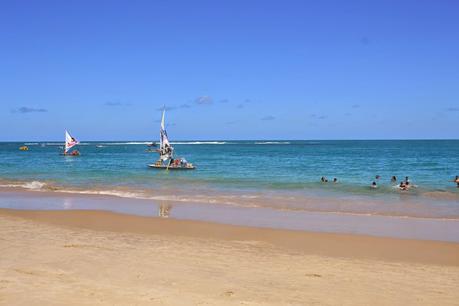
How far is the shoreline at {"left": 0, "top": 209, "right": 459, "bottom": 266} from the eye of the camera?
10781mm

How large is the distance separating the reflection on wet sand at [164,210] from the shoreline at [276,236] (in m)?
0.74

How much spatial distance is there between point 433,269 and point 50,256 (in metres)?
8.07

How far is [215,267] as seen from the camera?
8.98 m

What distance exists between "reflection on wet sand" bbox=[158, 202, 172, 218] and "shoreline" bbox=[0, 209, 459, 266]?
739 mm

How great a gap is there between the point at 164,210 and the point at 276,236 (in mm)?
6373

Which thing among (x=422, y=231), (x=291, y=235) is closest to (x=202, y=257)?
(x=291, y=235)

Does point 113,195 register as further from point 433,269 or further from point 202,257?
point 433,269

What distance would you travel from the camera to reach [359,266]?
9430mm

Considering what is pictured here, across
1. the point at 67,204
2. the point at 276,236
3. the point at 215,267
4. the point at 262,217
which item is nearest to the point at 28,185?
the point at 67,204

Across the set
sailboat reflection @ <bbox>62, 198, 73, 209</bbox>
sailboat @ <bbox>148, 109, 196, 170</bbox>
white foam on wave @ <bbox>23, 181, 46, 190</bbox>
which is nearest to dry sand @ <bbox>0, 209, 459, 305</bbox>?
sailboat reflection @ <bbox>62, 198, 73, 209</bbox>

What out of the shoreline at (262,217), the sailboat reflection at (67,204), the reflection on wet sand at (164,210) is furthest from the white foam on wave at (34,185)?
the reflection on wet sand at (164,210)

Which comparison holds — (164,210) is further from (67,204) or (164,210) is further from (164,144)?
(164,144)

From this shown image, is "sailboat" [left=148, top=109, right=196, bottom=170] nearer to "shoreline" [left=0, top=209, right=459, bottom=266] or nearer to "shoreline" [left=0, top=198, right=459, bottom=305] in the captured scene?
"shoreline" [left=0, top=209, right=459, bottom=266]

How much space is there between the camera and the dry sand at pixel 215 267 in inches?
282
